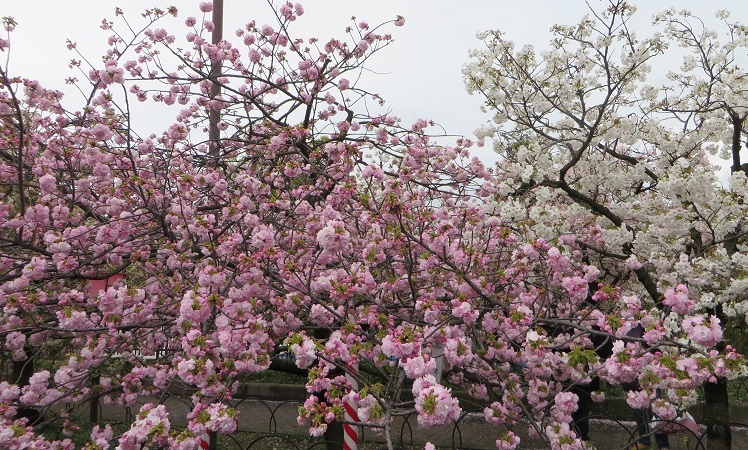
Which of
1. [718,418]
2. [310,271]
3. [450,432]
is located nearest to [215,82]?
[310,271]

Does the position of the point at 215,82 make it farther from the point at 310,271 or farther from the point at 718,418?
the point at 718,418

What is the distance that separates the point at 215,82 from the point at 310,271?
3156mm

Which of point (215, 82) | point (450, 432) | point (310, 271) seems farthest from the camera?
point (450, 432)

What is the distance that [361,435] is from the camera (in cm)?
760

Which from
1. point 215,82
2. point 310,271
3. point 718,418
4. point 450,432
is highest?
point 215,82

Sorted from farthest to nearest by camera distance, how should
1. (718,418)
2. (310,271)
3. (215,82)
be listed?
1. (215,82)
2. (718,418)
3. (310,271)

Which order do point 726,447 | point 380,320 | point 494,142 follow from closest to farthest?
point 380,320 < point 726,447 < point 494,142

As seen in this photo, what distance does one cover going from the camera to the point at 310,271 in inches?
154

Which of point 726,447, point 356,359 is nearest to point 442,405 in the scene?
point 356,359

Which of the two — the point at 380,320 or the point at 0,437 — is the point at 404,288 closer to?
the point at 380,320

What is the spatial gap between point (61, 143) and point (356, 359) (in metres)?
4.18

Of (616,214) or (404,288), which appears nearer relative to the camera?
(404,288)

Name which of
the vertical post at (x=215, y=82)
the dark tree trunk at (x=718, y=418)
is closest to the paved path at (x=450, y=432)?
the dark tree trunk at (x=718, y=418)

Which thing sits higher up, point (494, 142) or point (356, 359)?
point (494, 142)
